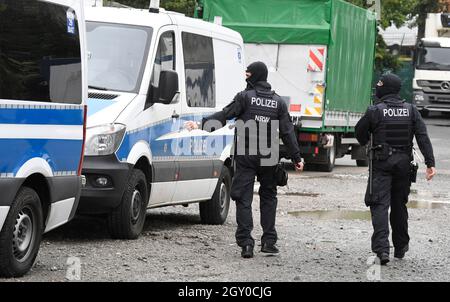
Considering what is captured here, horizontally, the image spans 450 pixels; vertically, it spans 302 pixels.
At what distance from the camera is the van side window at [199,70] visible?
12.2 metres

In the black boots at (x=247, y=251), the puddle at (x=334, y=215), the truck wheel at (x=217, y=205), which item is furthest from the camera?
the puddle at (x=334, y=215)

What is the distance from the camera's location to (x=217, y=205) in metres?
13.1

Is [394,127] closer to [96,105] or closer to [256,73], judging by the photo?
[256,73]

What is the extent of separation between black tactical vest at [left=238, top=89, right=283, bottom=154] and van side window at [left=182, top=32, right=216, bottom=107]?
1916 millimetres

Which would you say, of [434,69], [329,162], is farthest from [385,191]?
[434,69]

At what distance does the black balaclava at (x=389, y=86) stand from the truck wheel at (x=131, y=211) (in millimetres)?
2515

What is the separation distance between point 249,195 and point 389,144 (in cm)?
141

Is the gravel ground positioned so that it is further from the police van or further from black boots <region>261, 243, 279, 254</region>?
the police van

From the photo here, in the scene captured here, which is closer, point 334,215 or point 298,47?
point 334,215

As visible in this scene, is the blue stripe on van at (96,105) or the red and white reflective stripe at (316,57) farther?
the red and white reflective stripe at (316,57)

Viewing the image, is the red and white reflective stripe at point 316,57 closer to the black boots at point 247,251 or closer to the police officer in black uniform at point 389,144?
the police officer in black uniform at point 389,144

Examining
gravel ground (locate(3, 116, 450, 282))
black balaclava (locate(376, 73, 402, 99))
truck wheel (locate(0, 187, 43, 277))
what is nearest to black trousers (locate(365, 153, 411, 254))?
gravel ground (locate(3, 116, 450, 282))

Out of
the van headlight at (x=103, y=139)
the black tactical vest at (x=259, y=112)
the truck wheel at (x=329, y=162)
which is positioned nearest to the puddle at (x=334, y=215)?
the black tactical vest at (x=259, y=112)

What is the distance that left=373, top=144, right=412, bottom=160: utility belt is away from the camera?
33.8 feet
